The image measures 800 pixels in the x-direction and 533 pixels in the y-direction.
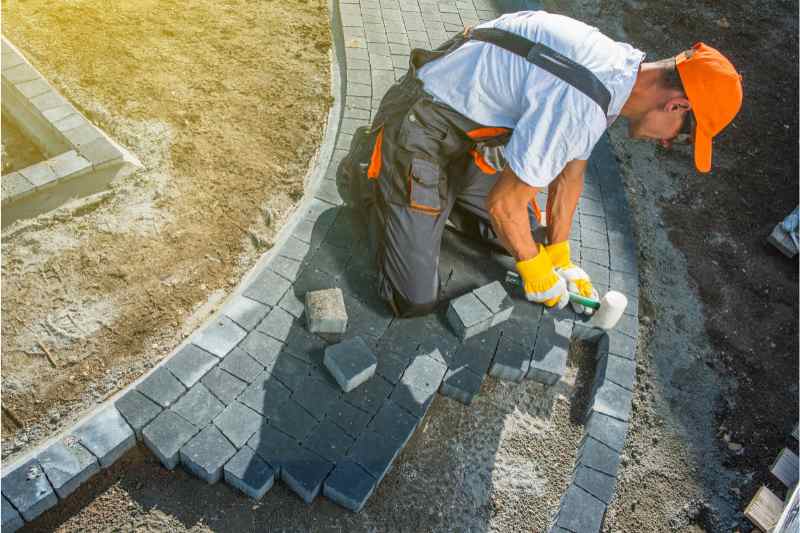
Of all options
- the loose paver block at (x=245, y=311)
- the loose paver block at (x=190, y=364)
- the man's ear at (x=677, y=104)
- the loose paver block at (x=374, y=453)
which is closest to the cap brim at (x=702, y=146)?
the man's ear at (x=677, y=104)

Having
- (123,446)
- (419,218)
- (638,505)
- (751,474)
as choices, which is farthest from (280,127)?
(751,474)

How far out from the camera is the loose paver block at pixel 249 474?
3398mm

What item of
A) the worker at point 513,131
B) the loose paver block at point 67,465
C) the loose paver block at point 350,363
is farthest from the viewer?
the loose paver block at point 350,363

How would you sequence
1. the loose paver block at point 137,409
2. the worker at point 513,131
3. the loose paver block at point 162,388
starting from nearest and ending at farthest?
the worker at point 513,131 < the loose paver block at point 137,409 < the loose paver block at point 162,388

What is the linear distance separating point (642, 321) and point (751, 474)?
4.19 ft

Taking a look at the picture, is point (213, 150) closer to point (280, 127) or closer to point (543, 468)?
point (280, 127)

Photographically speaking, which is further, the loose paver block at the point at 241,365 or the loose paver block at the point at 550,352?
the loose paver block at the point at 550,352

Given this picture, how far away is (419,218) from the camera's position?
13.4 feet

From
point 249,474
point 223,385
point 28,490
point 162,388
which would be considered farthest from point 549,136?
point 28,490

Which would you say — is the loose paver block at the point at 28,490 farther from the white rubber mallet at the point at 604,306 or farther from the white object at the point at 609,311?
the white object at the point at 609,311

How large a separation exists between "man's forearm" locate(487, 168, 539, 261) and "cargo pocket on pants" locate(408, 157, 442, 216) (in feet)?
1.30

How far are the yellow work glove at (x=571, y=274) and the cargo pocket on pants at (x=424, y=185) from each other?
3.38ft

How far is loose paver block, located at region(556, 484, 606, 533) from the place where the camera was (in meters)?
3.58

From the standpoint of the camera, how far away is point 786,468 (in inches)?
160
